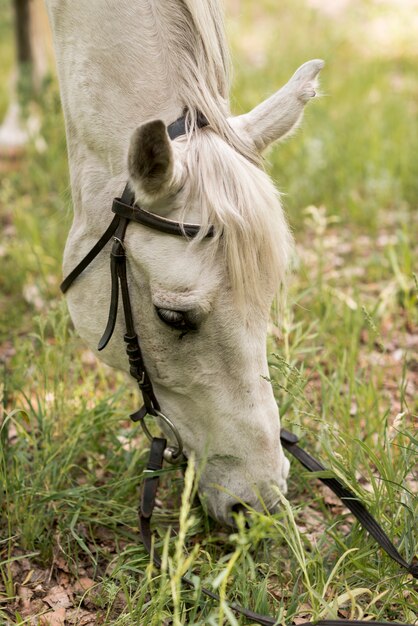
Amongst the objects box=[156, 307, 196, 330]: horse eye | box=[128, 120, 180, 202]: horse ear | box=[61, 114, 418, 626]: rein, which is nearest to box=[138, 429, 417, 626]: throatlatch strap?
box=[61, 114, 418, 626]: rein

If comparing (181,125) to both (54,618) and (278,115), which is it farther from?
(54,618)

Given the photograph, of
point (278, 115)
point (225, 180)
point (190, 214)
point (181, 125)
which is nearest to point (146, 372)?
point (190, 214)

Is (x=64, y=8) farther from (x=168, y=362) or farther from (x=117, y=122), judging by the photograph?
(x=168, y=362)

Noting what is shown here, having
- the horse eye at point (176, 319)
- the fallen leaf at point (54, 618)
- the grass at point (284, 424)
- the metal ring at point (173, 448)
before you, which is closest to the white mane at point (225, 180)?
the horse eye at point (176, 319)

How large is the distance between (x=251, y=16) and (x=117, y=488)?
322 inches

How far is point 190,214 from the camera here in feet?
6.15

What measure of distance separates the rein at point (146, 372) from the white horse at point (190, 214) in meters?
0.03

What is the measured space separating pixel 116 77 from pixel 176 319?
0.79 meters

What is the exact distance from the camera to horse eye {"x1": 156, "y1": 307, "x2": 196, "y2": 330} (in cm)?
188

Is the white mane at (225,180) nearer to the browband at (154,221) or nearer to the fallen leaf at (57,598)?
the browband at (154,221)

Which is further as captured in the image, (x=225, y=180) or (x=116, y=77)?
(x=116, y=77)

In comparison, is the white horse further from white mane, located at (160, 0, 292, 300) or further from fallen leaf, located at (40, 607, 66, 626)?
fallen leaf, located at (40, 607, 66, 626)

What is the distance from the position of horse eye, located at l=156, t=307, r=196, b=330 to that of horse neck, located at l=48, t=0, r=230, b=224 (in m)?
0.44

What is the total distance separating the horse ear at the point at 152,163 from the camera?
1.66 m
